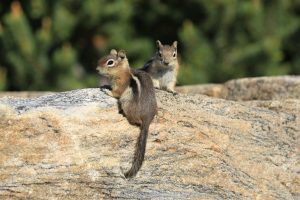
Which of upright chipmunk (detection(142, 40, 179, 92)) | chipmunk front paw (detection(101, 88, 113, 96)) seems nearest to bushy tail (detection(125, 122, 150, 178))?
chipmunk front paw (detection(101, 88, 113, 96))

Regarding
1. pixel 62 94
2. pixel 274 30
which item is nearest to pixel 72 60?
pixel 274 30

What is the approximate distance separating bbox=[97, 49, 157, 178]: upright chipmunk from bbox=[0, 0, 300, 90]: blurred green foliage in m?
8.23

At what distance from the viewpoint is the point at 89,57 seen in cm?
1816

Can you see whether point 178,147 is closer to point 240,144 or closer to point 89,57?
point 240,144

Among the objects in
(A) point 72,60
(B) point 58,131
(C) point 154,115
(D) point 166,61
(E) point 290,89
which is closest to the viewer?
(B) point 58,131

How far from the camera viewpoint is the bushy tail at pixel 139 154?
20.6ft

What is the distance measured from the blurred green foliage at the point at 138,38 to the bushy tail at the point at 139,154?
8824mm

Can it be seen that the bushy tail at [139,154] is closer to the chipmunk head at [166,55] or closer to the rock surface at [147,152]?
the rock surface at [147,152]

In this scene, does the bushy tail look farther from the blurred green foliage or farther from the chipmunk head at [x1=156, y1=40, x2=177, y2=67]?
the blurred green foliage

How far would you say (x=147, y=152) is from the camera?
21.2 feet

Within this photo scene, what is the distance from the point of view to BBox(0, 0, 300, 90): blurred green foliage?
1599 centimetres

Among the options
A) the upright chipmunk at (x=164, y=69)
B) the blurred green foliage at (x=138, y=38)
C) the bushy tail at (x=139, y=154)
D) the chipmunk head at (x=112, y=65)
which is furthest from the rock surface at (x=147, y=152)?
the blurred green foliage at (x=138, y=38)

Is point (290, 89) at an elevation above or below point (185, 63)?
below

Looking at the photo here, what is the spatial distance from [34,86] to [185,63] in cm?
330
